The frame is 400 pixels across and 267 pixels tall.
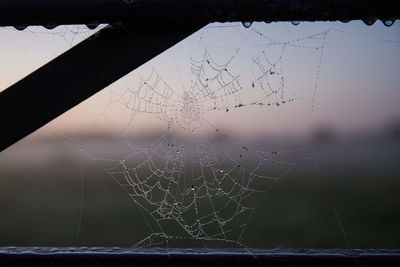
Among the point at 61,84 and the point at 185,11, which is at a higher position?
the point at 185,11

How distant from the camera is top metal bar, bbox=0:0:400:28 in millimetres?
1384

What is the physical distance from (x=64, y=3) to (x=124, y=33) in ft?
0.80

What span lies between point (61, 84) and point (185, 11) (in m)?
0.51
